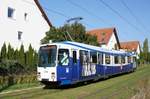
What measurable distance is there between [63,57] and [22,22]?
58.5 ft

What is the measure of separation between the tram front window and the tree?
611 inches

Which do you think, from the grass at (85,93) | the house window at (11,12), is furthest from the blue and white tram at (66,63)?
the house window at (11,12)

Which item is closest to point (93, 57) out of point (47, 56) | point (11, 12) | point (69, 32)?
point (47, 56)

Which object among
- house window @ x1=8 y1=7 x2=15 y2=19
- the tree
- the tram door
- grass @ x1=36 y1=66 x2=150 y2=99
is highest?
house window @ x1=8 y1=7 x2=15 y2=19

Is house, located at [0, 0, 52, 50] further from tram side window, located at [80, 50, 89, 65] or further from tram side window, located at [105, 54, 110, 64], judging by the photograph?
tram side window, located at [80, 50, 89, 65]

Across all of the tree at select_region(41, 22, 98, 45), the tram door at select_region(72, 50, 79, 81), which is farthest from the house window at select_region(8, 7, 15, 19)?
the tram door at select_region(72, 50, 79, 81)

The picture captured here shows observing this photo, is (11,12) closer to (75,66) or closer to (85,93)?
(75,66)

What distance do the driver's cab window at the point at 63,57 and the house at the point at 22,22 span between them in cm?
1398

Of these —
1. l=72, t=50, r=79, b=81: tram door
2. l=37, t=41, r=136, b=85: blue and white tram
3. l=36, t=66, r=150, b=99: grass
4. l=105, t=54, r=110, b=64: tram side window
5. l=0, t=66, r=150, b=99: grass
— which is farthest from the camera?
l=105, t=54, r=110, b=64: tram side window

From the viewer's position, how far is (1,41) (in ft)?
111

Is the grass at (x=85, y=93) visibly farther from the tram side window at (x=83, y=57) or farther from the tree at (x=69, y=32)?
the tree at (x=69, y=32)

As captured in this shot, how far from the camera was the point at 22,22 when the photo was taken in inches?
1495

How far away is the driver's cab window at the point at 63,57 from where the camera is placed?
21.0 meters

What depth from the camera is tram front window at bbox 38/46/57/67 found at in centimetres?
2095
